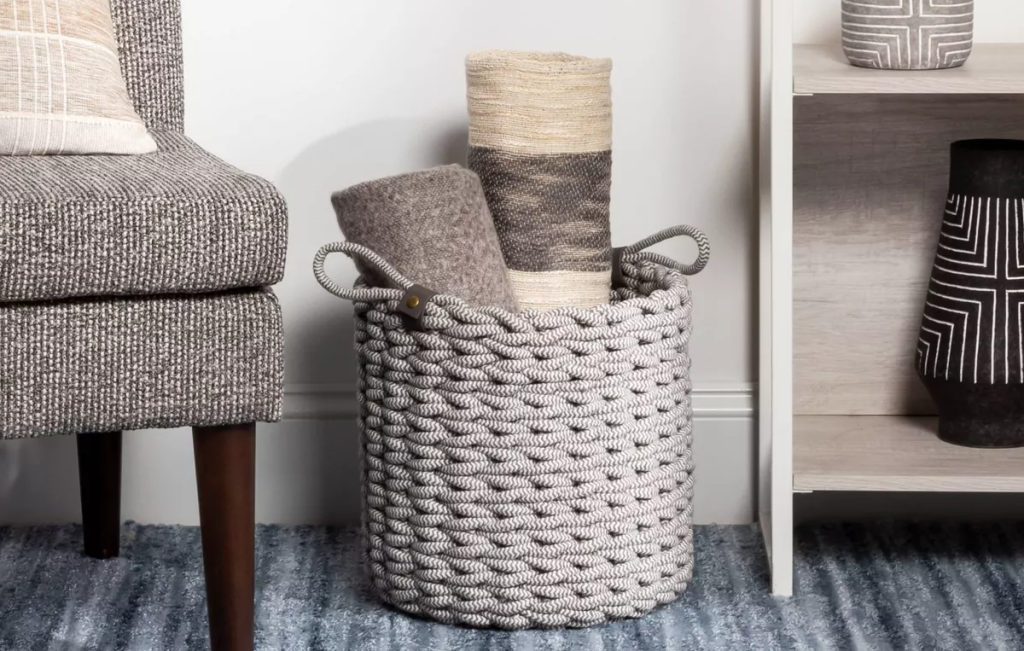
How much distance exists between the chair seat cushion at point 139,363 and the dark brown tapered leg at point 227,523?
0.03m

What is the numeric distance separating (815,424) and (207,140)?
770 mm

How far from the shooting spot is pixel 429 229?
1162mm

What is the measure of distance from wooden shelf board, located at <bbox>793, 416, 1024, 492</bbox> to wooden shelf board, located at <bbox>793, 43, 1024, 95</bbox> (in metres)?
0.37

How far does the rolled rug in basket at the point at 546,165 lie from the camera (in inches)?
47.6

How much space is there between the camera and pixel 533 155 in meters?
1.22

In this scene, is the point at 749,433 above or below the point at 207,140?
below

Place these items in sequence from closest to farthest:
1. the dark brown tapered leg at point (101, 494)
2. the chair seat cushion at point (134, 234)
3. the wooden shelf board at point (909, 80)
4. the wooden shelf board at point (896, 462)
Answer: the chair seat cushion at point (134, 234), the wooden shelf board at point (909, 80), the wooden shelf board at point (896, 462), the dark brown tapered leg at point (101, 494)

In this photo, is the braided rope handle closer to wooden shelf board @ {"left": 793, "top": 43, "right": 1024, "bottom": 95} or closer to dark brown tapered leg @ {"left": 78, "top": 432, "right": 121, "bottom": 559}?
wooden shelf board @ {"left": 793, "top": 43, "right": 1024, "bottom": 95}

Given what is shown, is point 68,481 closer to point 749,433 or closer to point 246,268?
point 246,268

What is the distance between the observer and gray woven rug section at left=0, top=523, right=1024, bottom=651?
45.8 inches

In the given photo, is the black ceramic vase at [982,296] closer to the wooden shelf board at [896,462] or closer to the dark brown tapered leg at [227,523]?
the wooden shelf board at [896,462]

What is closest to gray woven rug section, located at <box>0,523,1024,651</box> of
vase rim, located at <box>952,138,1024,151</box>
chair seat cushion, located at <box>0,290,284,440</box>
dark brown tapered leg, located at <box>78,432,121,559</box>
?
dark brown tapered leg, located at <box>78,432,121,559</box>

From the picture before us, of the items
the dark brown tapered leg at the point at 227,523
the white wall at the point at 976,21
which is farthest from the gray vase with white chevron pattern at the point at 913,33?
the dark brown tapered leg at the point at 227,523

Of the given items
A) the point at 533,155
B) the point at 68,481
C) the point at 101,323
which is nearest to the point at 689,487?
the point at 533,155
